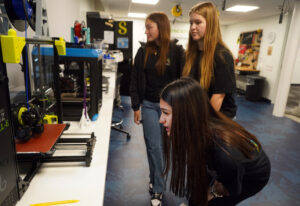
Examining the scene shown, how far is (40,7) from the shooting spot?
3.09ft

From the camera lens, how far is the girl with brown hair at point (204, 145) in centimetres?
84

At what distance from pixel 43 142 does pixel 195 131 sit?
586 millimetres

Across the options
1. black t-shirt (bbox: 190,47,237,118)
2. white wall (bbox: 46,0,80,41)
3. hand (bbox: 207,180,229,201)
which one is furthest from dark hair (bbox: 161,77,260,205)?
white wall (bbox: 46,0,80,41)

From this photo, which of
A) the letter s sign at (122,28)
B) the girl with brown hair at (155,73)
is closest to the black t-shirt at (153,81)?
the girl with brown hair at (155,73)

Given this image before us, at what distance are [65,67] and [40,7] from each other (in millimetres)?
639

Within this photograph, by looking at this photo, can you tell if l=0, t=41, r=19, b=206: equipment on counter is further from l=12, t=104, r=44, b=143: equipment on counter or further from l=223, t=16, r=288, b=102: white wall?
l=223, t=16, r=288, b=102: white wall

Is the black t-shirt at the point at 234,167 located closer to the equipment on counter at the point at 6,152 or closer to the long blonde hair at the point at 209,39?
the long blonde hair at the point at 209,39

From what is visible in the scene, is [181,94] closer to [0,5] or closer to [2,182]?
[2,182]

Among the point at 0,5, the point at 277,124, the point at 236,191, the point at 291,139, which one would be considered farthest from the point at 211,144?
the point at 277,124

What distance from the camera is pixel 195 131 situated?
86 centimetres

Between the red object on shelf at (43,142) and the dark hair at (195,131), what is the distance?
465mm

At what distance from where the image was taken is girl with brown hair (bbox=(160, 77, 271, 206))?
840 mm

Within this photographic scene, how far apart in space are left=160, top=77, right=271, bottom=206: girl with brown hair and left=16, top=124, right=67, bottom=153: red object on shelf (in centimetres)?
45

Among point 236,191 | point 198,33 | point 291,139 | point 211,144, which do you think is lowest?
point 291,139
